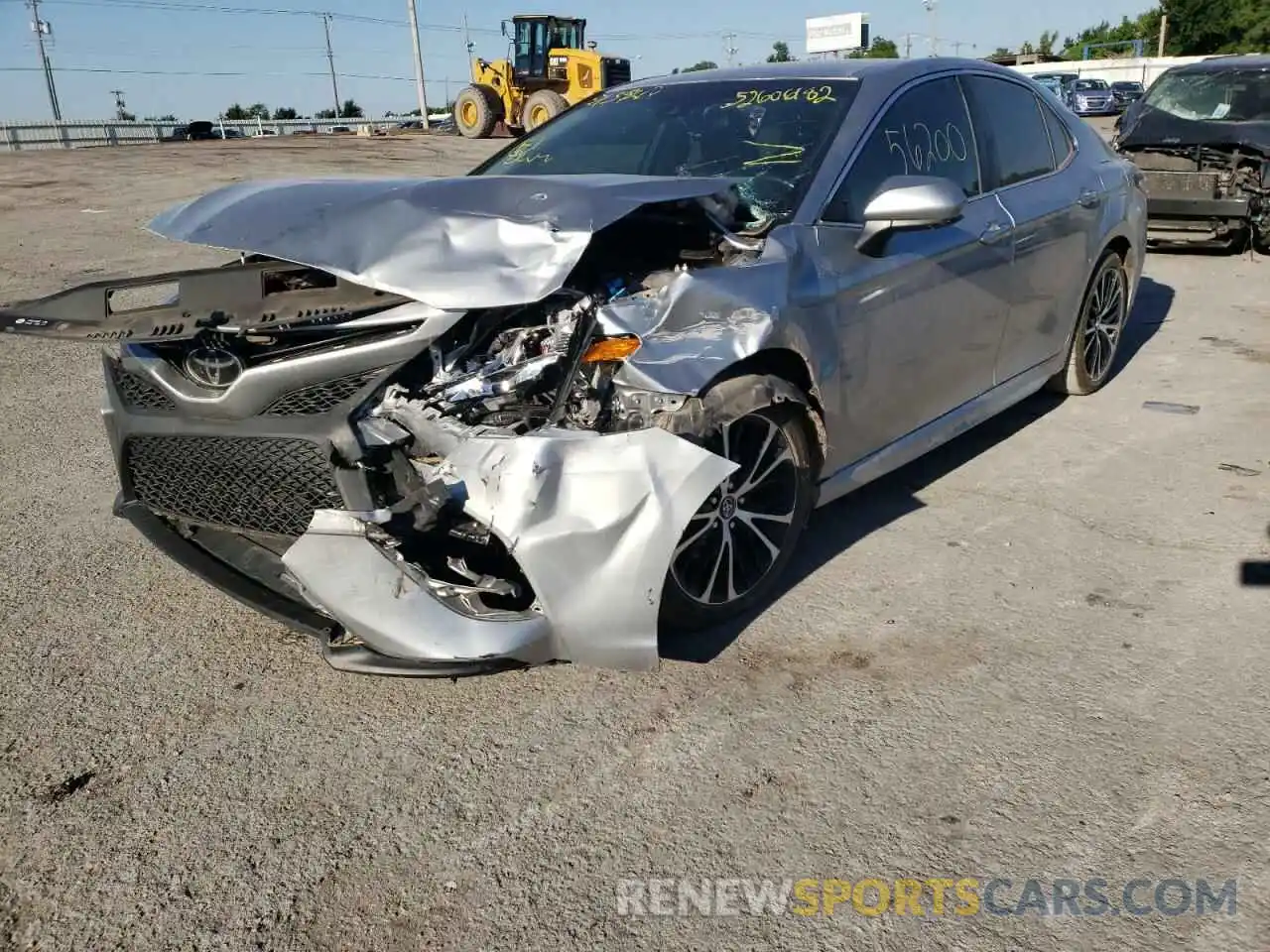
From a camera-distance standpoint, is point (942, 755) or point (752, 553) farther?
point (752, 553)

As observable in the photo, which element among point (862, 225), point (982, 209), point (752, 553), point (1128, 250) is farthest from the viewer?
point (1128, 250)

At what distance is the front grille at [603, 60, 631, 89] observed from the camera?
26.4 meters

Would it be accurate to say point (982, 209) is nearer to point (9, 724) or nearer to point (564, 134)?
point (564, 134)

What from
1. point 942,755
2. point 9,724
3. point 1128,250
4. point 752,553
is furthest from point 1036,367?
point 9,724

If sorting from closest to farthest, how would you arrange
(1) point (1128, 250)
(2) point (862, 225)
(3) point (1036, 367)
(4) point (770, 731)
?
(4) point (770, 731) → (2) point (862, 225) → (3) point (1036, 367) → (1) point (1128, 250)

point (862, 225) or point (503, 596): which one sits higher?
point (862, 225)

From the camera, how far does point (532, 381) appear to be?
9.13 feet

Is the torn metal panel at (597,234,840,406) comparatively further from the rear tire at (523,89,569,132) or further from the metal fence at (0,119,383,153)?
the metal fence at (0,119,383,153)

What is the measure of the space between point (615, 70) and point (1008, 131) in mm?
23919

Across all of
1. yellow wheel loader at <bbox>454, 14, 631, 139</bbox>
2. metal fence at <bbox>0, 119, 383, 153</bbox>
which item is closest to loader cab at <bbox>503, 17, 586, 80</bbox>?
yellow wheel loader at <bbox>454, 14, 631, 139</bbox>

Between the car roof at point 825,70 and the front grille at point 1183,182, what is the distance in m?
6.31

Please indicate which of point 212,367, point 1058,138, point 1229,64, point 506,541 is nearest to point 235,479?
point 212,367

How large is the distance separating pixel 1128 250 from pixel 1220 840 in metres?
4.29

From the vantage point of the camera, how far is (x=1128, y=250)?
5.81 metres
